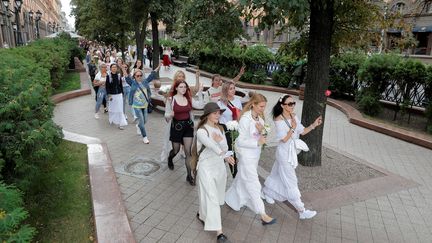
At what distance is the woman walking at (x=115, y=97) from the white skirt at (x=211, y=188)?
5.34 m

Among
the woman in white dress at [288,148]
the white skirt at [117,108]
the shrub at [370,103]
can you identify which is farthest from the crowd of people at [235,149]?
the shrub at [370,103]

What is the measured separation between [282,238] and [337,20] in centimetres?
447

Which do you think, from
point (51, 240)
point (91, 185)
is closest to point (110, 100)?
point (91, 185)

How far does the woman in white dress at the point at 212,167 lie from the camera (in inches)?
158

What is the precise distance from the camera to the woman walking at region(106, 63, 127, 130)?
29.0 feet

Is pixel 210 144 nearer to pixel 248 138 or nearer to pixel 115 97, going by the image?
pixel 248 138

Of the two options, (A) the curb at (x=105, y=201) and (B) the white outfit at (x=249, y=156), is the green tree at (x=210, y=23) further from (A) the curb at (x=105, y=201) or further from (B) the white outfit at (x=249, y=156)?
(A) the curb at (x=105, y=201)

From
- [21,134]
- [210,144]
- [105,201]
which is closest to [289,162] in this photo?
[210,144]

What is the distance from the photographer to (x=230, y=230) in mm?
4309

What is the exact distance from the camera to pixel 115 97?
29.4 ft

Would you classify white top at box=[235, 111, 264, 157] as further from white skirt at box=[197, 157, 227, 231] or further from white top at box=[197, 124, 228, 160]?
white skirt at box=[197, 157, 227, 231]

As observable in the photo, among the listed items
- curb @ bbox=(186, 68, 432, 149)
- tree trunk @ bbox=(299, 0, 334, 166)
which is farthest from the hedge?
curb @ bbox=(186, 68, 432, 149)

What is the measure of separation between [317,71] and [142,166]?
364 cm

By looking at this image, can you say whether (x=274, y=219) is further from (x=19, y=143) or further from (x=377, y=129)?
(x=377, y=129)
